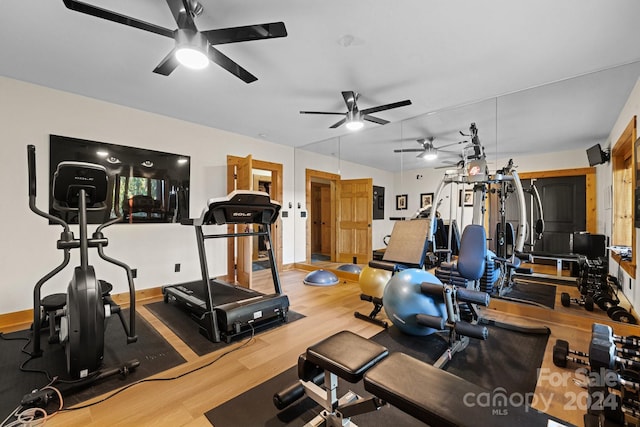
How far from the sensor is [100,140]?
140 inches

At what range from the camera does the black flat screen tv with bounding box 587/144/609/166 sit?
9.96 feet

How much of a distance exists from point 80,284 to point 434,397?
90.5 inches

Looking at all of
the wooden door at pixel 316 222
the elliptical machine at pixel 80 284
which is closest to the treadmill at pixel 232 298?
the elliptical machine at pixel 80 284

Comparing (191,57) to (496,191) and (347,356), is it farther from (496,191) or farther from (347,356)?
(496,191)

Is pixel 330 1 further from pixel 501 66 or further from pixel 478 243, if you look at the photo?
pixel 478 243

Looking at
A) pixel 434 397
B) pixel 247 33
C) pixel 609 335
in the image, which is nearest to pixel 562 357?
pixel 609 335

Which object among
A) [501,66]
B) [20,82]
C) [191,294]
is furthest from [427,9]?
[20,82]

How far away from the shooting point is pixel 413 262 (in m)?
3.00

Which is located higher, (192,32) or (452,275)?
(192,32)

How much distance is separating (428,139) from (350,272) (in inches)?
102

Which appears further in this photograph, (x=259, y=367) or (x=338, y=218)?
(x=338, y=218)

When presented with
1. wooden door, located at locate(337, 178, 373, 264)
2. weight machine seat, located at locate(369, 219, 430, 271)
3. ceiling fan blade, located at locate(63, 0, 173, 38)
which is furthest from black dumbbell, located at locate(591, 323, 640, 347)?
wooden door, located at locate(337, 178, 373, 264)

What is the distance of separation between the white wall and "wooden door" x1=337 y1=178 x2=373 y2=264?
2.17 m

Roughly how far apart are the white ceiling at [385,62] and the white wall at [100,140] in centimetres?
22
